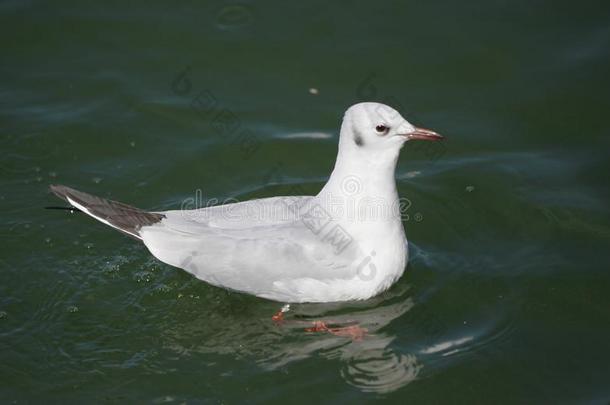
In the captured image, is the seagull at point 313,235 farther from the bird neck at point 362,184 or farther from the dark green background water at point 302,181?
the dark green background water at point 302,181

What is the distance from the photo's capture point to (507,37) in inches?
374

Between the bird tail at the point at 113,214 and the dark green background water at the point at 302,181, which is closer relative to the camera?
the dark green background water at the point at 302,181

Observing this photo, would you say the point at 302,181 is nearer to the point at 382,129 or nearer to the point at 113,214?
the point at 382,129

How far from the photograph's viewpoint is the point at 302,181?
26.2 ft

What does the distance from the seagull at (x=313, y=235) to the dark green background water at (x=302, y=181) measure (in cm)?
28

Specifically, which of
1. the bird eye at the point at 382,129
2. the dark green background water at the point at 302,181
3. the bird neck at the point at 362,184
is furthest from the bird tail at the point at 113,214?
the bird eye at the point at 382,129

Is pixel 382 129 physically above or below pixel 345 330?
above

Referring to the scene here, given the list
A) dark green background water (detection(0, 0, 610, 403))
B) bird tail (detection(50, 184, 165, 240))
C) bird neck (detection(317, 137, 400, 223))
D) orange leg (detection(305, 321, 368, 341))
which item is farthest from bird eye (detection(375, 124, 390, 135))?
bird tail (detection(50, 184, 165, 240))

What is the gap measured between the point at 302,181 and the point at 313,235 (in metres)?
1.72

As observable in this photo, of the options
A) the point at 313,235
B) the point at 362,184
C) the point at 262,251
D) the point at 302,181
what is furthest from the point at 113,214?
the point at 302,181

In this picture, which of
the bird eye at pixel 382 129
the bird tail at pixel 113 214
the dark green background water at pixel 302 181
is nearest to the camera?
the dark green background water at pixel 302 181

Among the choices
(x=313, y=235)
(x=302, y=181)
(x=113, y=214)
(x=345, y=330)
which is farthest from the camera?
(x=302, y=181)

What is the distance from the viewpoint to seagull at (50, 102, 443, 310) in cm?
623

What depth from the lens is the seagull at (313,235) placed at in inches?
245
